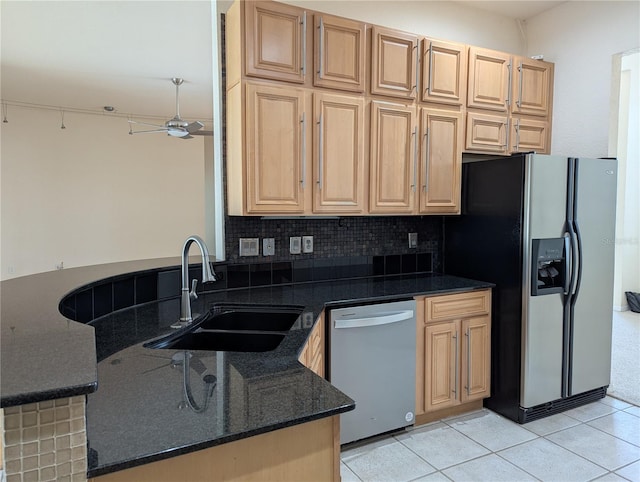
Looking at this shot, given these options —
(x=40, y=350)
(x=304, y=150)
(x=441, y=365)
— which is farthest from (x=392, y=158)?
(x=40, y=350)

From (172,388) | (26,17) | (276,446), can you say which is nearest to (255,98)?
(172,388)

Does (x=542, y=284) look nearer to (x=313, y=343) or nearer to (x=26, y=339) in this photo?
(x=313, y=343)

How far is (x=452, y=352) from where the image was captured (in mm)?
2715

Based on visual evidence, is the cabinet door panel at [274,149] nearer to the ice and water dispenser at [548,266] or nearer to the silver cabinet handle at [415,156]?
the silver cabinet handle at [415,156]

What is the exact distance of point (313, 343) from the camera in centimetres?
195

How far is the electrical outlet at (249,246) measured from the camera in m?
2.68

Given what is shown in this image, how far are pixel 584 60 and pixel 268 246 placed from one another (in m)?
2.78

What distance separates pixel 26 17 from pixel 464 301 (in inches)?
163

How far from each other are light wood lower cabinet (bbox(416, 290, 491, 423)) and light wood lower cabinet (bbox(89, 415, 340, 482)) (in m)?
1.61

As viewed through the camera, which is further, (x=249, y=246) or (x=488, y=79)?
(x=488, y=79)

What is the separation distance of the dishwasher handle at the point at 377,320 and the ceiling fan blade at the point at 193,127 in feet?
8.43

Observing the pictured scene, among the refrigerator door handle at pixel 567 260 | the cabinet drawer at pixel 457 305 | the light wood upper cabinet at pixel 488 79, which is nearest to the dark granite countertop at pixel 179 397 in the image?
the cabinet drawer at pixel 457 305

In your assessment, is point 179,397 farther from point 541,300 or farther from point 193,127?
point 193,127

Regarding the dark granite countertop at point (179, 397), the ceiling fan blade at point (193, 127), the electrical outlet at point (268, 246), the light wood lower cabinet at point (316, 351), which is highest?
the ceiling fan blade at point (193, 127)
